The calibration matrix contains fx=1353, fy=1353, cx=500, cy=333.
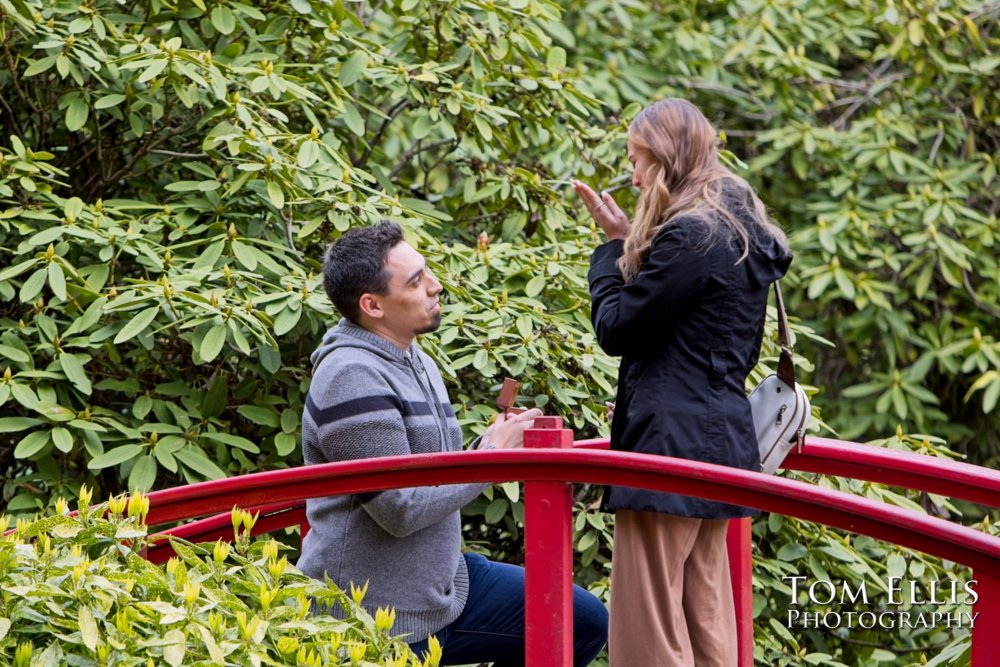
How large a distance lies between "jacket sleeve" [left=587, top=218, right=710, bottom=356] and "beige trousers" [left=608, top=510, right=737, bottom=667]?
0.42m

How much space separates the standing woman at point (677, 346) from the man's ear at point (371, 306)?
55 cm

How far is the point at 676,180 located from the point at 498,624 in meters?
1.18

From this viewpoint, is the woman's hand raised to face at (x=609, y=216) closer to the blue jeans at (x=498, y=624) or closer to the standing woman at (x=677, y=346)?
the standing woman at (x=677, y=346)

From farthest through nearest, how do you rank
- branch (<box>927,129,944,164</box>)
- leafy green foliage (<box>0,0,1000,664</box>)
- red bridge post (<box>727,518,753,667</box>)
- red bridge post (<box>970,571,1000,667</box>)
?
branch (<box>927,129,944,164</box>) < leafy green foliage (<box>0,0,1000,664</box>) < red bridge post (<box>727,518,753,667</box>) < red bridge post (<box>970,571,1000,667</box>)

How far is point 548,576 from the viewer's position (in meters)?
2.90

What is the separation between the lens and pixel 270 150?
4.38 m

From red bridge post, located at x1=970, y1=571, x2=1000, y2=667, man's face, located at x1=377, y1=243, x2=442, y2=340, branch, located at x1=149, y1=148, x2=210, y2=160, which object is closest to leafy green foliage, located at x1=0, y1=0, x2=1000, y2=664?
branch, located at x1=149, y1=148, x2=210, y2=160

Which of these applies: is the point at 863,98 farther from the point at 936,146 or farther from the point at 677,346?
Result: the point at 677,346

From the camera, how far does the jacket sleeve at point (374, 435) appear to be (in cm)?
311

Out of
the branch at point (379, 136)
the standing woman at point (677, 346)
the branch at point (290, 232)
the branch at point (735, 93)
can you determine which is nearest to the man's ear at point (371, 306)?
the standing woman at point (677, 346)

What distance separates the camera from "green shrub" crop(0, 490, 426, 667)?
2.25 meters

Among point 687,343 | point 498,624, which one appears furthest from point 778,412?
point 498,624

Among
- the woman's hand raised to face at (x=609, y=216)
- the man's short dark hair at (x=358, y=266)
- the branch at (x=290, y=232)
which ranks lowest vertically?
the branch at (x=290, y=232)

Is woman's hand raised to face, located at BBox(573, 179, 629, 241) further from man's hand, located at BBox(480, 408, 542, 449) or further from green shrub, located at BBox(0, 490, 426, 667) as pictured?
green shrub, located at BBox(0, 490, 426, 667)
